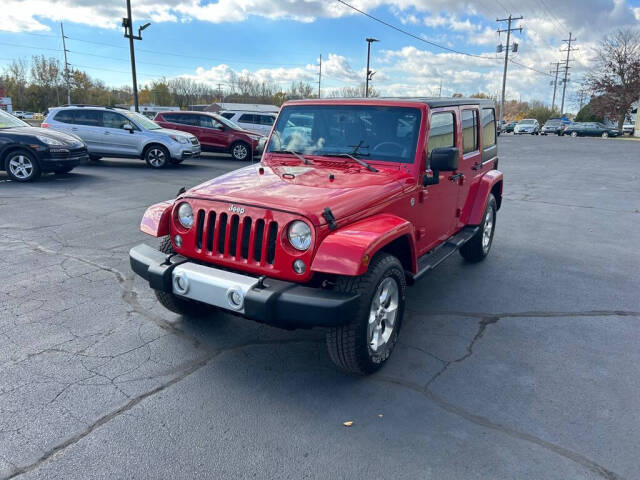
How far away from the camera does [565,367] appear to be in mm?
3615

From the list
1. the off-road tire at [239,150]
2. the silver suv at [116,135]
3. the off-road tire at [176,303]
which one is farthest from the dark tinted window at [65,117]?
the off-road tire at [176,303]

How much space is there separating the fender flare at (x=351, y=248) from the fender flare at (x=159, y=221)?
135 centimetres

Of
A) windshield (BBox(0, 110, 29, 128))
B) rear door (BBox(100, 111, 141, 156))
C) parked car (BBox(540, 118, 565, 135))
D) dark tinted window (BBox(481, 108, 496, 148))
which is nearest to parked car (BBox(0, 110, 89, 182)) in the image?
windshield (BBox(0, 110, 29, 128))

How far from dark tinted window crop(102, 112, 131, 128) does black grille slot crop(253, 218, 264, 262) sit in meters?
12.4

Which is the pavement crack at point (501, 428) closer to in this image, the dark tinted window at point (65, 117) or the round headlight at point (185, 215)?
the round headlight at point (185, 215)

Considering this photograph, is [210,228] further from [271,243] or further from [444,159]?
[444,159]

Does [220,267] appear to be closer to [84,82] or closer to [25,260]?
[25,260]

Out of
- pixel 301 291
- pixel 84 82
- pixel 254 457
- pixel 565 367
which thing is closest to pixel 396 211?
pixel 301 291

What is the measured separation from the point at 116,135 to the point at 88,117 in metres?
1.00

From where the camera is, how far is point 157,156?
14062 mm

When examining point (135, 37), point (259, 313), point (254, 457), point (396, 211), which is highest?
point (135, 37)

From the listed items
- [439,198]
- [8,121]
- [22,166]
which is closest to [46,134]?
[22,166]

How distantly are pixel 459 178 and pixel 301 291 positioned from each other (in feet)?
8.78

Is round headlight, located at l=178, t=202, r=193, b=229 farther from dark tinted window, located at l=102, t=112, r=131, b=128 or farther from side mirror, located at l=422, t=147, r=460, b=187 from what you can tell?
dark tinted window, located at l=102, t=112, r=131, b=128
